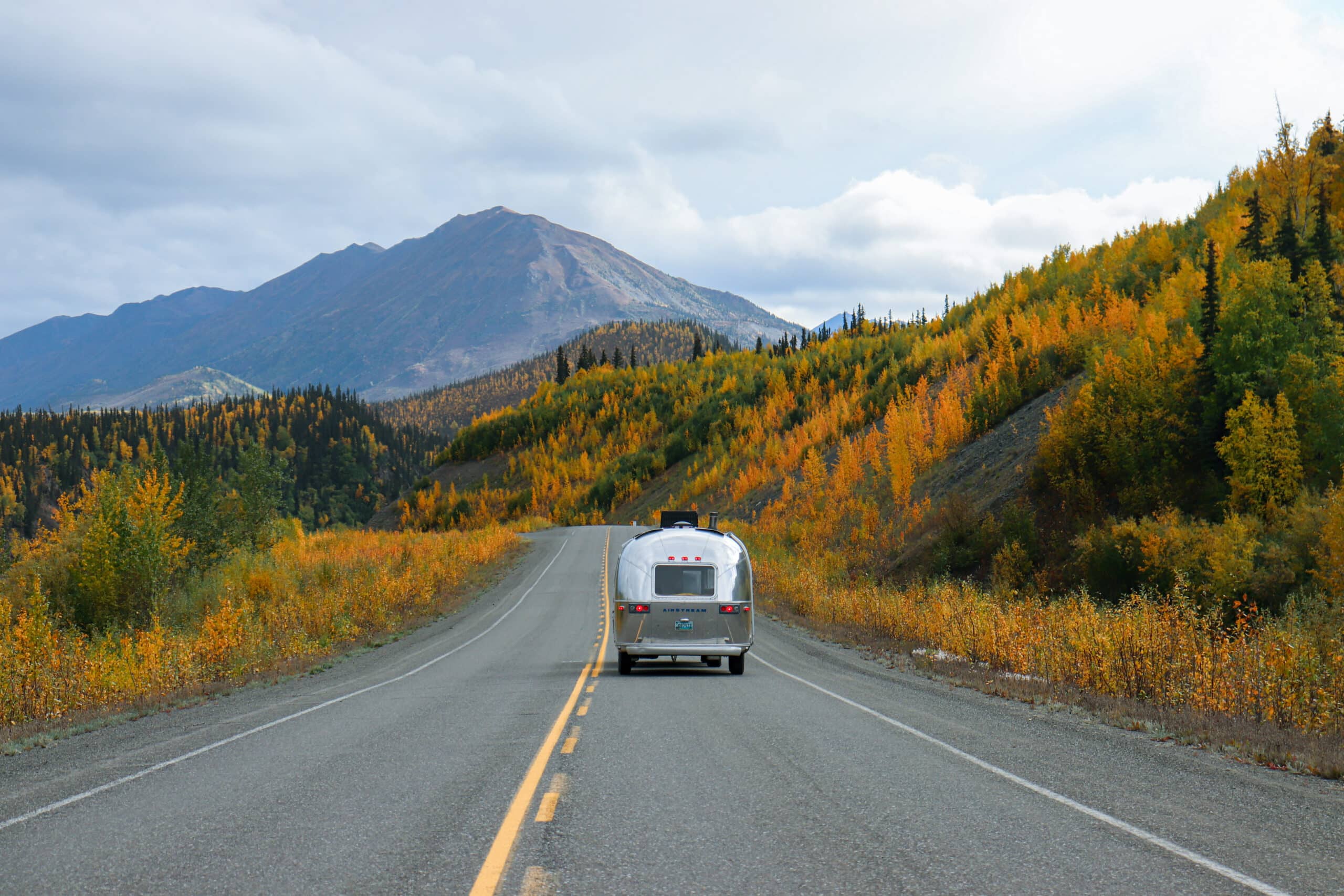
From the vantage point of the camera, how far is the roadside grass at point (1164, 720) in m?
8.34

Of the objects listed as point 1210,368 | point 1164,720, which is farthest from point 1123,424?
point 1164,720

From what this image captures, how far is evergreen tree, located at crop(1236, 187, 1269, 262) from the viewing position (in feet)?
141

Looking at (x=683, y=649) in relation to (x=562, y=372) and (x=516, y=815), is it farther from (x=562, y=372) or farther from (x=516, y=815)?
(x=562, y=372)

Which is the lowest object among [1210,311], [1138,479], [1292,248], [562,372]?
[1138,479]

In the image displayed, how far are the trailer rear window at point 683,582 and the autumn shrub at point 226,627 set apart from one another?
30.7ft

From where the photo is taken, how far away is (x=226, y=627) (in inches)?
758

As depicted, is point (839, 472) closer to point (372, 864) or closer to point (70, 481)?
point (372, 864)

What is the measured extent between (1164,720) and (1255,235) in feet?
145

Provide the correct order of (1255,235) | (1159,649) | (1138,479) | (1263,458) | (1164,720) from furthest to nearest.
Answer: (1255,235) → (1138,479) → (1263,458) → (1159,649) → (1164,720)

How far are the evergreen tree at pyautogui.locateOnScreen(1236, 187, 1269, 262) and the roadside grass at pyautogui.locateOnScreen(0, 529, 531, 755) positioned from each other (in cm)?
4481

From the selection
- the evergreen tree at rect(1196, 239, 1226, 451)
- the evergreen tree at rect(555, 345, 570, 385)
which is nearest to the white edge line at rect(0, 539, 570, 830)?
the evergreen tree at rect(1196, 239, 1226, 451)

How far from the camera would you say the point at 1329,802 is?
269 inches

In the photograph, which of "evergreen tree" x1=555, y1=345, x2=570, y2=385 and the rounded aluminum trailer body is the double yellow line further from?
"evergreen tree" x1=555, y1=345, x2=570, y2=385

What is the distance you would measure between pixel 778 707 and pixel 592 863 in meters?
7.25
